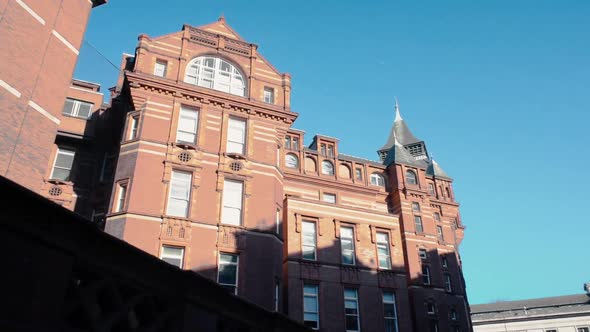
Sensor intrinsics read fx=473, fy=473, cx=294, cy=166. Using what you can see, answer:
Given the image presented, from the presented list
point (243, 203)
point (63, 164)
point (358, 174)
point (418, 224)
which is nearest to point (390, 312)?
point (418, 224)

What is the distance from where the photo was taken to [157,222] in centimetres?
2409

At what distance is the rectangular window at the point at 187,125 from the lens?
27225 millimetres

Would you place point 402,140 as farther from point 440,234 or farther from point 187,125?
point 187,125

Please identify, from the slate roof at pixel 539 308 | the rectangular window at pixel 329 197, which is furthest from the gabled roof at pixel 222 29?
the slate roof at pixel 539 308

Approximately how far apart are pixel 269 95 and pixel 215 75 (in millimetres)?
3694

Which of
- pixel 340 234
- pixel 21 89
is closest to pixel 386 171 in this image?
pixel 340 234

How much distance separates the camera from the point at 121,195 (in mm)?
24844

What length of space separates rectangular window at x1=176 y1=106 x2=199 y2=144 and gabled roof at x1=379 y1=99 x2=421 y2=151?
1295 inches

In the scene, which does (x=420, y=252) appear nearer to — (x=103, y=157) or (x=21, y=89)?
(x=103, y=157)

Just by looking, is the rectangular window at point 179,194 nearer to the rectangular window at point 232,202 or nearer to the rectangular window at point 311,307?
the rectangular window at point 232,202

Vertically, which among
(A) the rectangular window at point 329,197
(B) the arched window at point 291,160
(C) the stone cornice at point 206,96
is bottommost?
(A) the rectangular window at point 329,197

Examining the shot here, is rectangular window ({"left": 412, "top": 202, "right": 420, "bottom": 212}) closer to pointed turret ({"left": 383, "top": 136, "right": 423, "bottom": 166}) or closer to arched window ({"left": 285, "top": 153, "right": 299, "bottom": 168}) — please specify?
pointed turret ({"left": 383, "top": 136, "right": 423, "bottom": 166})

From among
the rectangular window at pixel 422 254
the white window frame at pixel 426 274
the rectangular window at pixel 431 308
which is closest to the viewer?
the rectangular window at pixel 431 308

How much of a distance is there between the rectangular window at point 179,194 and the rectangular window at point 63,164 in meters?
7.97
